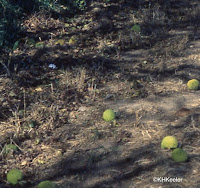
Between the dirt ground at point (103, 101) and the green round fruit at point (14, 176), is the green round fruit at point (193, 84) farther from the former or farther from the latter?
the green round fruit at point (14, 176)

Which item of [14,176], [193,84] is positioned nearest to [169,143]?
[193,84]

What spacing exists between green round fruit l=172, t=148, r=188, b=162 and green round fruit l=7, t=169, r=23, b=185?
1.34 m

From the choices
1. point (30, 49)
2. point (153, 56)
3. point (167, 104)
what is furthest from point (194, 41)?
point (30, 49)

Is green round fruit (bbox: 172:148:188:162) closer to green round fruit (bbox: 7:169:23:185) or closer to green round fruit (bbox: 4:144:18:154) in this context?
green round fruit (bbox: 7:169:23:185)

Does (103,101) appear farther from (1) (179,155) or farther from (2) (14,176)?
(2) (14,176)

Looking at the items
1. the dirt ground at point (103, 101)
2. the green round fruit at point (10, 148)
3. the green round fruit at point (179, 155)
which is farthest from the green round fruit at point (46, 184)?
the green round fruit at point (179, 155)

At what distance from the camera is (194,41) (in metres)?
5.83

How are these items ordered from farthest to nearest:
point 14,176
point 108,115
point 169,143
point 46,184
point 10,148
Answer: point 108,115 < point 10,148 < point 169,143 < point 14,176 < point 46,184

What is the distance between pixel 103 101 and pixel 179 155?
136 centimetres

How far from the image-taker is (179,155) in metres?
3.32

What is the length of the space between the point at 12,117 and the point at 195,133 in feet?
6.23

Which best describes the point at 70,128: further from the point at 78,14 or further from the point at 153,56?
the point at 78,14

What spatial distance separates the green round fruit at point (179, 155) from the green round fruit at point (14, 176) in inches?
52.6

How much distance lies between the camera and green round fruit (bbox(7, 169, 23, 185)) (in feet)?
10.6
